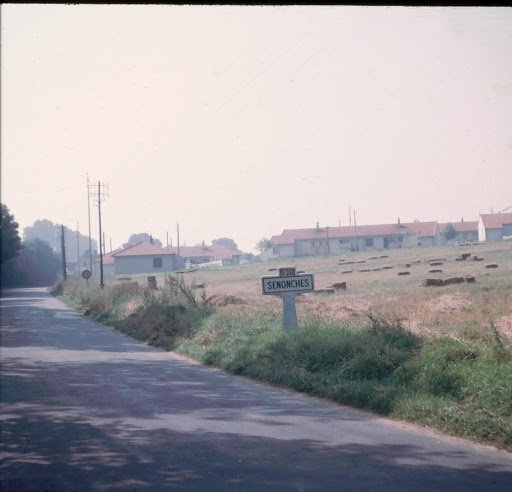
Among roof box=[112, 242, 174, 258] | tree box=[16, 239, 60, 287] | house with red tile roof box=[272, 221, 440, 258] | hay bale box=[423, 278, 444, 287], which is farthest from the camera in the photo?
tree box=[16, 239, 60, 287]

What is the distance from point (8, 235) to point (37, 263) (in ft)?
126

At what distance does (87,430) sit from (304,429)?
2.69 metres

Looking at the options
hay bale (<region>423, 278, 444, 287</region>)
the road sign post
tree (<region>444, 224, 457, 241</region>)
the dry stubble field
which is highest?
tree (<region>444, 224, 457, 241</region>)

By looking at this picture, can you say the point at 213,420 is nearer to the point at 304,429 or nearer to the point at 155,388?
the point at 304,429

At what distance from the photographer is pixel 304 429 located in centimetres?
773

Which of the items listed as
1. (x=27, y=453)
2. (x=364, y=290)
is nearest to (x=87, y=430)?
(x=27, y=453)

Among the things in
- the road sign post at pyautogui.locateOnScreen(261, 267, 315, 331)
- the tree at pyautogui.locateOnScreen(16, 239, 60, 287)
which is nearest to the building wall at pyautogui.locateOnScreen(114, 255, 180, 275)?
the tree at pyautogui.locateOnScreen(16, 239, 60, 287)

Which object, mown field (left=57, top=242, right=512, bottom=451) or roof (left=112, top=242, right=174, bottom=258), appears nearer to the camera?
mown field (left=57, top=242, right=512, bottom=451)

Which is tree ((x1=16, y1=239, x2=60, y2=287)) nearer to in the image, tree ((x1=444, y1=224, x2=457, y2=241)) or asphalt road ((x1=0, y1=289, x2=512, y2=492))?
tree ((x1=444, y1=224, x2=457, y2=241))

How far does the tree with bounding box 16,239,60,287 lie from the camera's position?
96.9 metres

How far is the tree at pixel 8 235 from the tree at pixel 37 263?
22.5 meters

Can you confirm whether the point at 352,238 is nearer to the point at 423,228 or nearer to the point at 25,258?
the point at 423,228

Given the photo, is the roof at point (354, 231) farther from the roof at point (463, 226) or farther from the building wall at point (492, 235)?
the building wall at point (492, 235)

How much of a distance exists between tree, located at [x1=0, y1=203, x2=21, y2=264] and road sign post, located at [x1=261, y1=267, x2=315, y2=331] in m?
54.5
